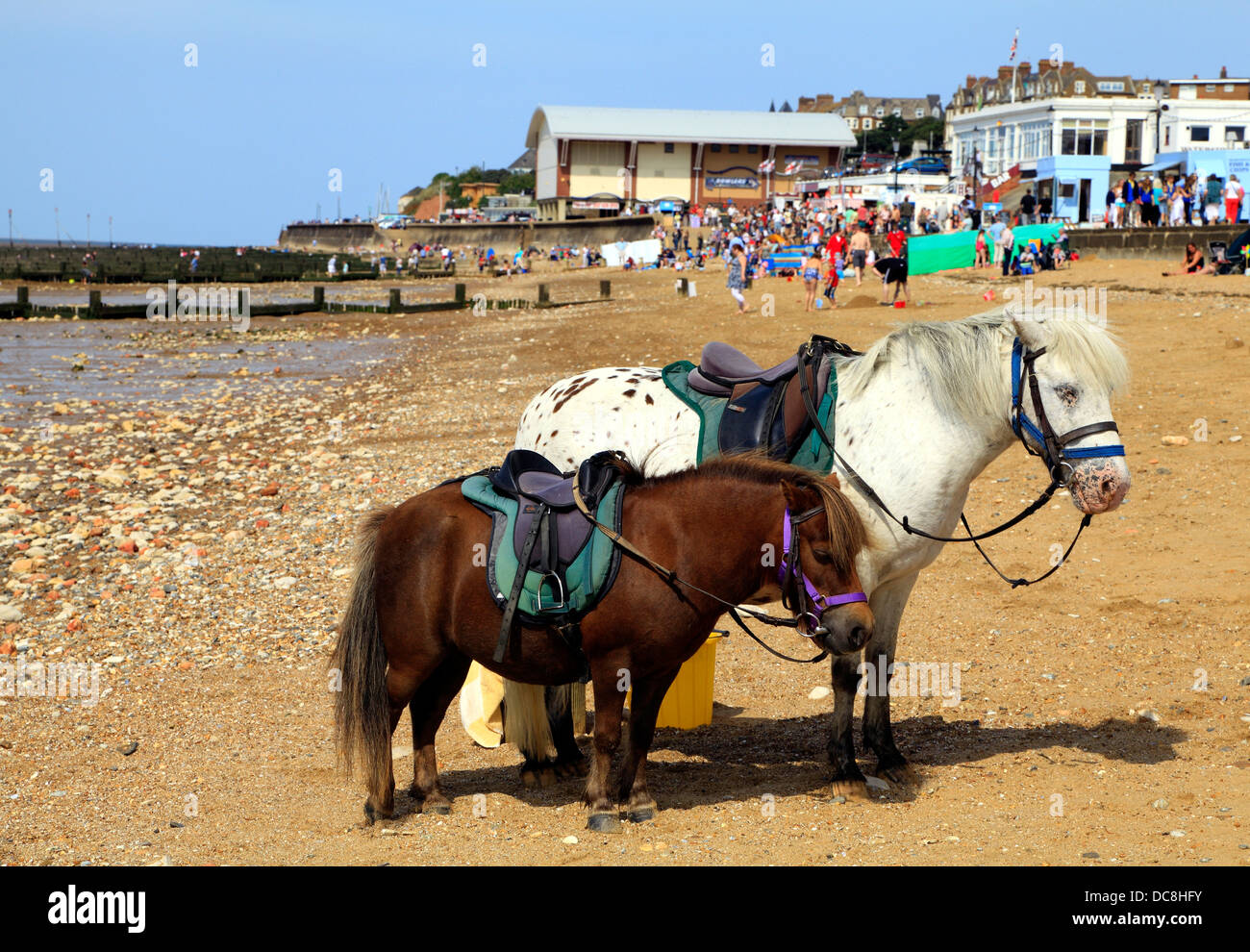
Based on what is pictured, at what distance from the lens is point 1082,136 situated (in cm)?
6862

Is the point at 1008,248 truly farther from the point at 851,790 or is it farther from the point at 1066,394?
the point at 851,790

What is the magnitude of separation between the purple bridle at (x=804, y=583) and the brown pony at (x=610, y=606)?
0.05 ft

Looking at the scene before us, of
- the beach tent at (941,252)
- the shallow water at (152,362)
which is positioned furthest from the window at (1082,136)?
the shallow water at (152,362)

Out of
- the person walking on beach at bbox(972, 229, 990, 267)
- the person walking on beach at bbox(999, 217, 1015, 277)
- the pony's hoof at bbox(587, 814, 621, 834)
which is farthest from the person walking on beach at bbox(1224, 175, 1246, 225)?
the pony's hoof at bbox(587, 814, 621, 834)

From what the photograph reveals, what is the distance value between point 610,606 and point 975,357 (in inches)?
92.4

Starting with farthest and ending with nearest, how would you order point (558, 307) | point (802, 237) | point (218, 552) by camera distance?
1. point (802, 237)
2. point (558, 307)
3. point (218, 552)

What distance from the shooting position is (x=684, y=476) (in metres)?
5.79

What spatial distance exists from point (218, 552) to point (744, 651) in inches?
234

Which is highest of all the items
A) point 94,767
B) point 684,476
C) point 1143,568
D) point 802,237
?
point 802,237

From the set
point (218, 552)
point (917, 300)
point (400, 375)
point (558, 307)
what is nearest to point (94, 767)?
point (218, 552)

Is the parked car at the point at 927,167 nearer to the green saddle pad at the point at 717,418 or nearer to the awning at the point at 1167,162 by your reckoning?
the awning at the point at 1167,162

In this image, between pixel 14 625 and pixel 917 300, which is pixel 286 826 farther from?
pixel 917 300

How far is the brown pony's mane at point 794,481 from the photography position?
17.4 feet

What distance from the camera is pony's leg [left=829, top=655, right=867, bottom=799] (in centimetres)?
639
